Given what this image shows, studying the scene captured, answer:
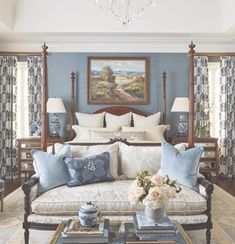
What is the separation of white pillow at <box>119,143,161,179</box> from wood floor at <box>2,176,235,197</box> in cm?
235

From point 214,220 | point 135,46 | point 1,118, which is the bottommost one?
point 214,220

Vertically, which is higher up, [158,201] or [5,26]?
[5,26]

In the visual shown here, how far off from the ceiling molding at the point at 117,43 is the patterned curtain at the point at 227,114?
1.32ft

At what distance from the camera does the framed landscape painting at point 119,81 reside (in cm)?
808

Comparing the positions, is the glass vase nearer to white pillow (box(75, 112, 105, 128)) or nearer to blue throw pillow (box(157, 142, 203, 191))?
blue throw pillow (box(157, 142, 203, 191))

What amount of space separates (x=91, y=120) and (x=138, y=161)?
11.0ft

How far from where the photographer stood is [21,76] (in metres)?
8.20

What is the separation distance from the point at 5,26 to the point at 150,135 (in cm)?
341

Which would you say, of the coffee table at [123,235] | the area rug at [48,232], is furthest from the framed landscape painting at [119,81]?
the coffee table at [123,235]

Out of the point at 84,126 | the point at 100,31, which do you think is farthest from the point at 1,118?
the point at 100,31

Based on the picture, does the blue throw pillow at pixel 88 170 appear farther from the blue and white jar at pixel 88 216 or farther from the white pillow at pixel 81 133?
the white pillow at pixel 81 133

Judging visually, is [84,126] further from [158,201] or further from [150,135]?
[158,201]

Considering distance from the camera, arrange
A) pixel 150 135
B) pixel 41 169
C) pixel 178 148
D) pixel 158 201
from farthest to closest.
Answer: pixel 150 135, pixel 178 148, pixel 41 169, pixel 158 201

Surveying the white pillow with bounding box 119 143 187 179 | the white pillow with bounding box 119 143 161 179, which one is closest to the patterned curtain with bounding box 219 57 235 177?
the white pillow with bounding box 119 143 187 179
